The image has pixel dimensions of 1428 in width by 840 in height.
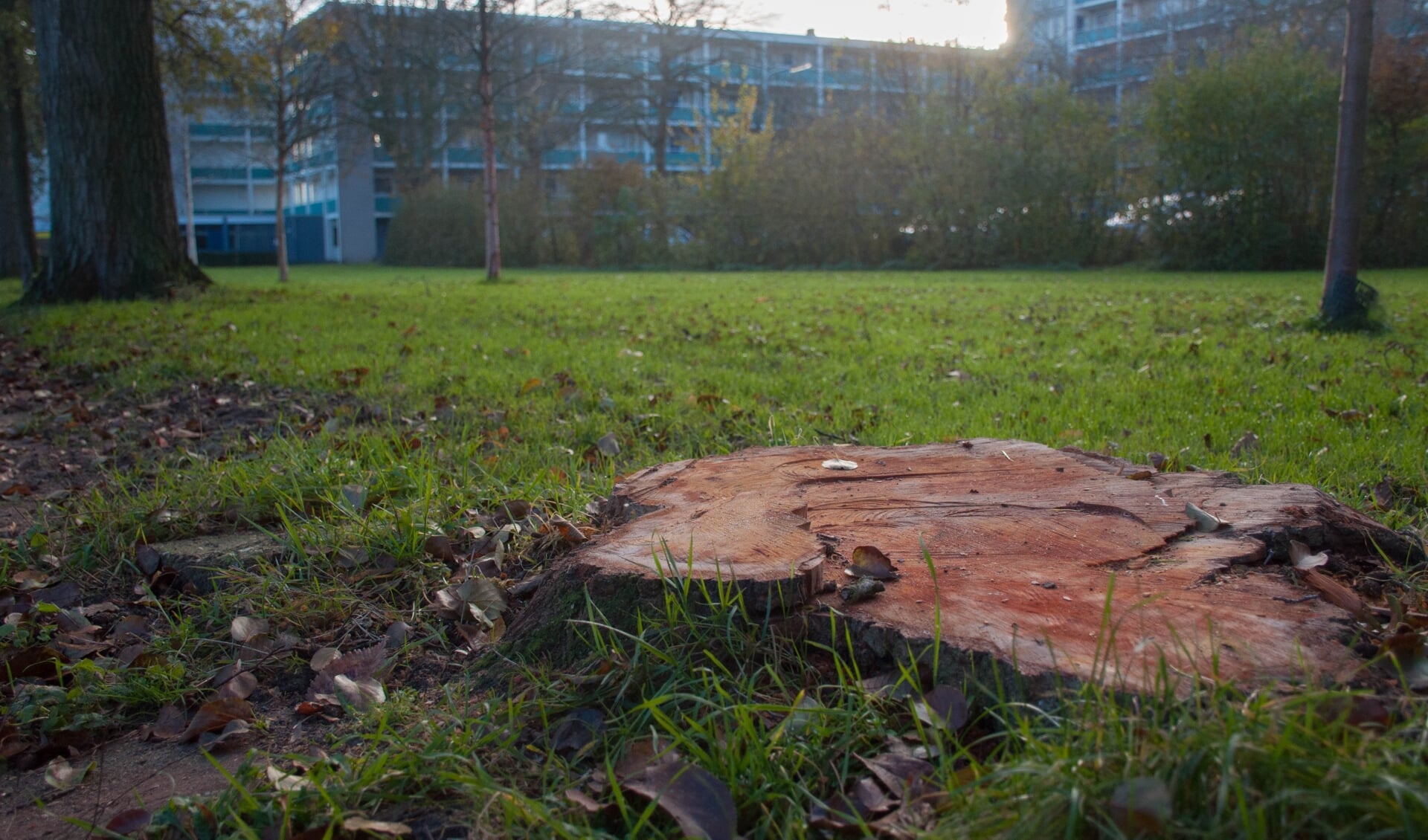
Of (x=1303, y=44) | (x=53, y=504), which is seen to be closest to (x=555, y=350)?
(x=53, y=504)

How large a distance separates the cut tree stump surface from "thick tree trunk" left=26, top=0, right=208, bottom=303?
10.3 meters

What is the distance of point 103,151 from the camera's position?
10.6 meters

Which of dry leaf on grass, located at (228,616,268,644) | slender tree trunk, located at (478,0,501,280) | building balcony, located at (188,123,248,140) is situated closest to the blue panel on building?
building balcony, located at (188,123,248,140)

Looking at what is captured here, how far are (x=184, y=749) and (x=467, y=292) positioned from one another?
13.0m

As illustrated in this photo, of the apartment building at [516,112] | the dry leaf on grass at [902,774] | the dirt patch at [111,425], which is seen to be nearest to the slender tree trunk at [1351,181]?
the dirt patch at [111,425]

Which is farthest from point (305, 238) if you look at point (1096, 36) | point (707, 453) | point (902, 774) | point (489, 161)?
point (902, 774)

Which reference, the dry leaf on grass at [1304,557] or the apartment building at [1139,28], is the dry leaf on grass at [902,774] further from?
the apartment building at [1139,28]

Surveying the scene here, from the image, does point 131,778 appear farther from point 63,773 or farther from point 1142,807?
point 1142,807

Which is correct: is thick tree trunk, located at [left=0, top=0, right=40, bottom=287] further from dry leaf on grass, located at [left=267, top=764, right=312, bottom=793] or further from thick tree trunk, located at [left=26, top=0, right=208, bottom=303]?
dry leaf on grass, located at [left=267, top=764, right=312, bottom=793]

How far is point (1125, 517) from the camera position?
2.32m

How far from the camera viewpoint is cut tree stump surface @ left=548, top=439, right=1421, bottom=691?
1679 mm

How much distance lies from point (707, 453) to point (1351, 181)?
6.71 meters

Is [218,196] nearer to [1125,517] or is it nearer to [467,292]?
[467,292]

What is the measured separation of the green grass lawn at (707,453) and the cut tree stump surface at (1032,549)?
5.4 inches
